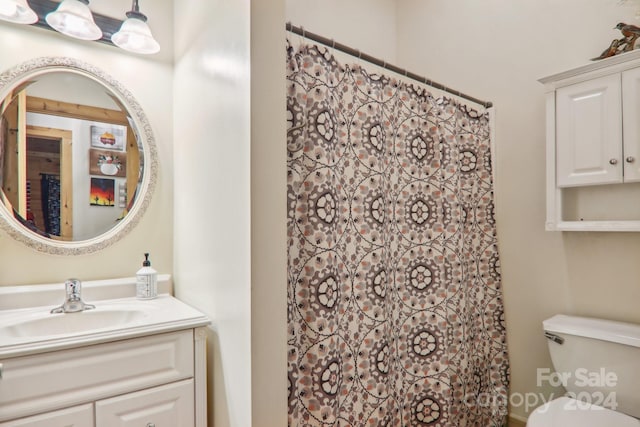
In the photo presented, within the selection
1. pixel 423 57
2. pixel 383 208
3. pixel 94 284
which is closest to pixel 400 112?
pixel 383 208

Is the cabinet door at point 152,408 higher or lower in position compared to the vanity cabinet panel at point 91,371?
lower

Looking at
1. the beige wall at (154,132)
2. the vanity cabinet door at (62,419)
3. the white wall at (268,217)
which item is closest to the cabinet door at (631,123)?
the white wall at (268,217)

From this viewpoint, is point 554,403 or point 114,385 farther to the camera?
point 554,403

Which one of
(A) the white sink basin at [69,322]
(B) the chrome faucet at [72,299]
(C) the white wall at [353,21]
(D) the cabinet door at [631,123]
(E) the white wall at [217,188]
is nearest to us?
(E) the white wall at [217,188]

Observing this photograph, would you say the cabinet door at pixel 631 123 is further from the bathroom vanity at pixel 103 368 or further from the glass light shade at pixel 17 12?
the glass light shade at pixel 17 12

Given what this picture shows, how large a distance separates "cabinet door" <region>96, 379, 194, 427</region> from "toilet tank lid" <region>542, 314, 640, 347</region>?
1627 millimetres

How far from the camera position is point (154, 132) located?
5.71ft

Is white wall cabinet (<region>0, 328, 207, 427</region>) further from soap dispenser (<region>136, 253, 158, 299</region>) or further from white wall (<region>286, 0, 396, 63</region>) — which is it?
white wall (<region>286, 0, 396, 63</region>)

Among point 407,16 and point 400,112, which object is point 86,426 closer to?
point 400,112

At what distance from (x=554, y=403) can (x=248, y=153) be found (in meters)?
1.61

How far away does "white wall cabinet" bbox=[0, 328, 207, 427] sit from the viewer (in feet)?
3.27

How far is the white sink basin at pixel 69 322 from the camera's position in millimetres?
1238

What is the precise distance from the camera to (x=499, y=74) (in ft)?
6.82

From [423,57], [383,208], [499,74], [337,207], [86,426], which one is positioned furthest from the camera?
[423,57]
